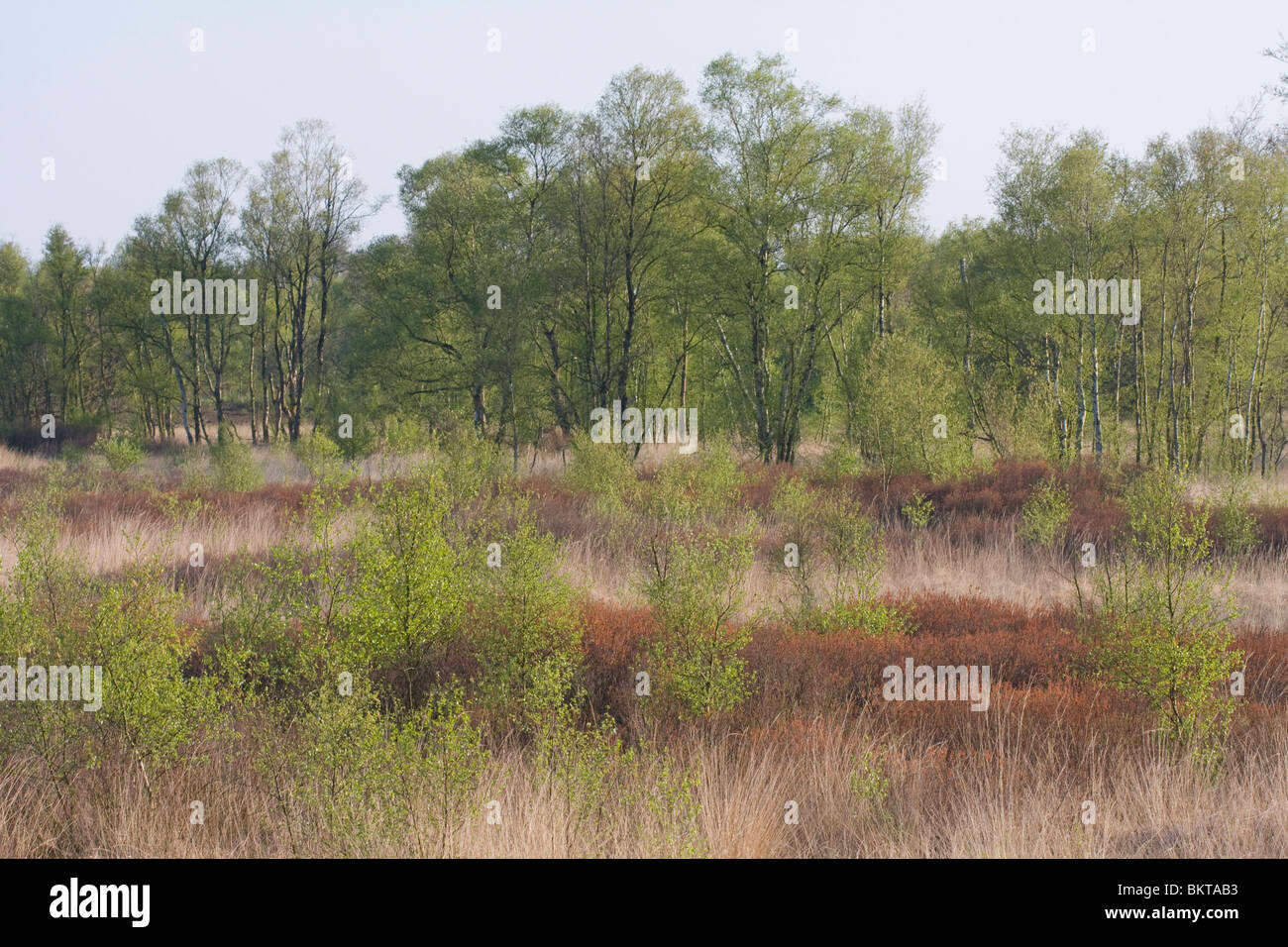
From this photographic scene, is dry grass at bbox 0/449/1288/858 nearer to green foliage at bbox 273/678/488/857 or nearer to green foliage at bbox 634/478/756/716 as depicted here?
green foliage at bbox 273/678/488/857

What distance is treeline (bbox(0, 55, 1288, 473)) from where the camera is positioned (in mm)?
22719

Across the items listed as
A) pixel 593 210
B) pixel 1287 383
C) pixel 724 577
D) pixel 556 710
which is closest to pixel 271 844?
pixel 556 710

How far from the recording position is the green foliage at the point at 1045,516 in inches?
555

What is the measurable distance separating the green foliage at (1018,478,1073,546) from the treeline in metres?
3.73

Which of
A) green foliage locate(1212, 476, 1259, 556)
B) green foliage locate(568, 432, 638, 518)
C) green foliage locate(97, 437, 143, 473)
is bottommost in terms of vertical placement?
green foliage locate(1212, 476, 1259, 556)

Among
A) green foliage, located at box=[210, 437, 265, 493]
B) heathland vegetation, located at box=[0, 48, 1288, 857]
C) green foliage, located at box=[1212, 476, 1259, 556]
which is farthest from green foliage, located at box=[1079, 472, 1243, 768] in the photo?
green foliage, located at box=[210, 437, 265, 493]

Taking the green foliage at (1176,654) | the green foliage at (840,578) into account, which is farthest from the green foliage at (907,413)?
the green foliage at (1176,654)

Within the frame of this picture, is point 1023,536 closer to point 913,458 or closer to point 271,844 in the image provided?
point 913,458

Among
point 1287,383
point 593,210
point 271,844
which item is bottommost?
point 271,844

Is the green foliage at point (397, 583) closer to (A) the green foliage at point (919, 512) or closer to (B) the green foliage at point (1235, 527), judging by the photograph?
(A) the green foliage at point (919, 512)

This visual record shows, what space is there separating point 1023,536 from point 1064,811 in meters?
10.3

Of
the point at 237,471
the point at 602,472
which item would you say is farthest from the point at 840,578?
the point at 237,471

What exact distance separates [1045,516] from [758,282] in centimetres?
1282

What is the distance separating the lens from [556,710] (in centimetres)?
665
